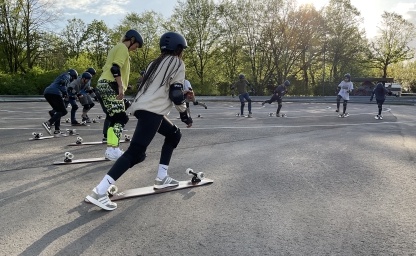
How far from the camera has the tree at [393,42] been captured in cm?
4991

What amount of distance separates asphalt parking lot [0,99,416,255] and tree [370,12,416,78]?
50.5 m

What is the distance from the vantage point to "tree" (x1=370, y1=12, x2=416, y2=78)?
49.9 metres

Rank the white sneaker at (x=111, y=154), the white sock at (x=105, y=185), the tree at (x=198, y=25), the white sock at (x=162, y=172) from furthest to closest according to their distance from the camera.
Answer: the tree at (x=198, y=25)
the white sneaker at (x=111, y=154)
the white sock at (x=162, y=172)
the white sock at (x=105, y=185)

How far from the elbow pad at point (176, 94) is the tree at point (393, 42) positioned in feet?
177

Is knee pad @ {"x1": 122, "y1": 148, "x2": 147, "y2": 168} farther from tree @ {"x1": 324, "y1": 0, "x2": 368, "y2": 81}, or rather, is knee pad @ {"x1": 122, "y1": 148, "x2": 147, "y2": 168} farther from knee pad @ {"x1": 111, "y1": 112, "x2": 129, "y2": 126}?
tree @ {"x1": 324, "y1": 0, "x2": 368, "y2": 81}

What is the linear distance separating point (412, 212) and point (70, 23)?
55.7 metres

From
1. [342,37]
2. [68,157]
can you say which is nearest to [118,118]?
[68,157]

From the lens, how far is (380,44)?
165 feet

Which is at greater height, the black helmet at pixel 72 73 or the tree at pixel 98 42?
the tree at pixel 98 42

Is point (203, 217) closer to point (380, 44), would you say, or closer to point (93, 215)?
point (93, 215)

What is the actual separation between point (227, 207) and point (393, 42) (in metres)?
55.8

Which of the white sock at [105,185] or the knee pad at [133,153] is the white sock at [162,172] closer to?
the knee pad at [133,153]

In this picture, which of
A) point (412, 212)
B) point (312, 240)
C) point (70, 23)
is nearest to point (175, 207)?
point (312, 240)

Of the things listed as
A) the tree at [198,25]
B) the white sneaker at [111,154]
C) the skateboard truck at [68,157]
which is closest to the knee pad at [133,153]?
the white sneaker at [111,154]
